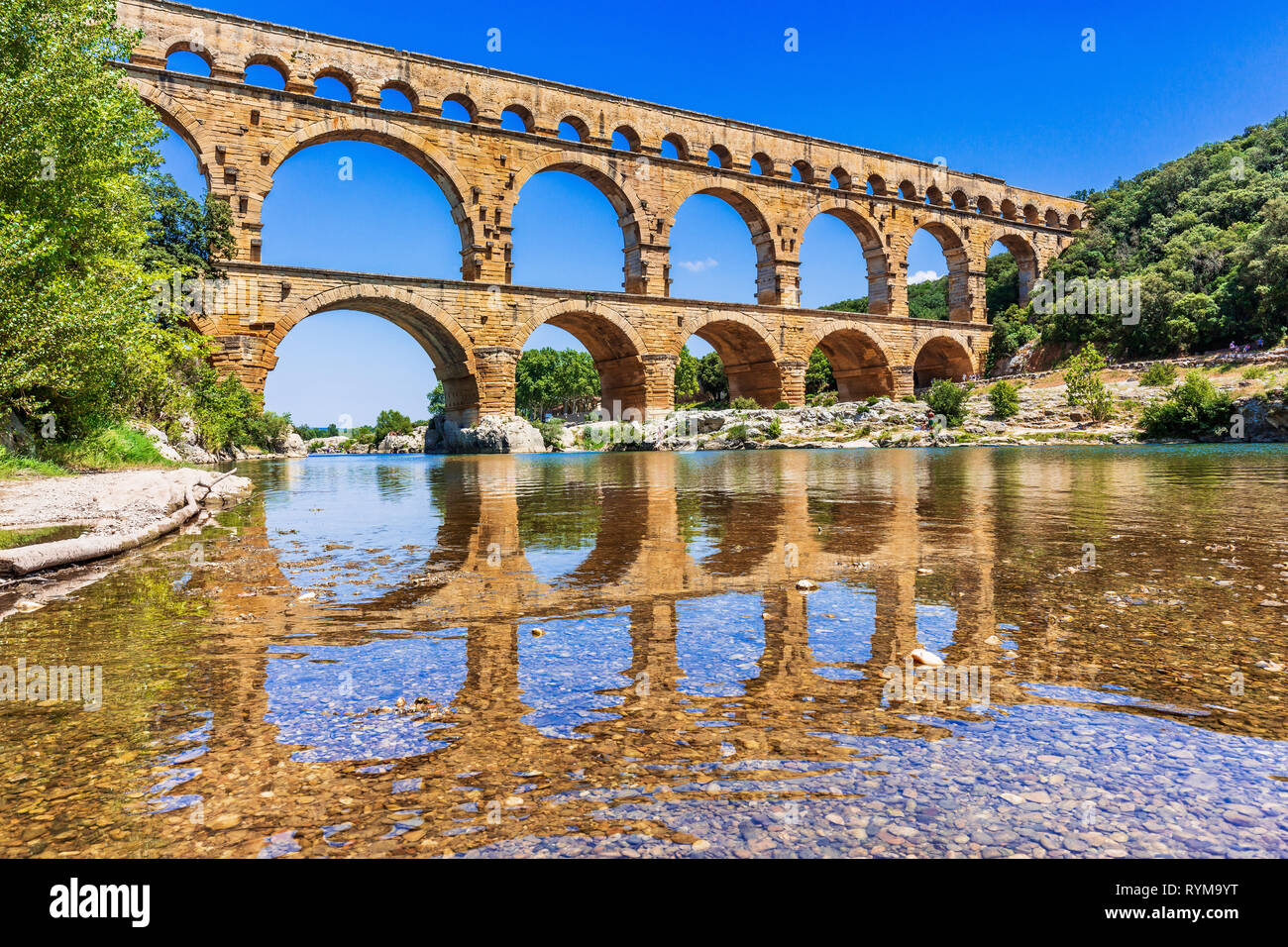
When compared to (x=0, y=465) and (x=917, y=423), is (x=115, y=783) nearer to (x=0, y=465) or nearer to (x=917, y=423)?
(x=0, y=465)

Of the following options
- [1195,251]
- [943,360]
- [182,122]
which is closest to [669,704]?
[182,122]

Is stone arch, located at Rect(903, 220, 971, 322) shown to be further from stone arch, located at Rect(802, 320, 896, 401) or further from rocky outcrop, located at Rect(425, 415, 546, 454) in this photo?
rocky outcrop, located at Rect(425, 415, 546, 454)

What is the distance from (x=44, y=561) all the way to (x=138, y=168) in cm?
1346

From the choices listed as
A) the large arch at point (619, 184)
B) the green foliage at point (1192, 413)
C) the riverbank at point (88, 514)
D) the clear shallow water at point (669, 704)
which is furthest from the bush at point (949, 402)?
the riverbank at point (88, 514)

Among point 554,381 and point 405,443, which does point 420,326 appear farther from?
point 554,381

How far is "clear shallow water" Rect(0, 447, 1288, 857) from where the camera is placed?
1559mm

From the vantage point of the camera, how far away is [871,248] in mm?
37969

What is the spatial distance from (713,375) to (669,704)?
2507 inches

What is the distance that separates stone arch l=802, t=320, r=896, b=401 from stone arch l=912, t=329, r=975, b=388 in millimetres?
3392

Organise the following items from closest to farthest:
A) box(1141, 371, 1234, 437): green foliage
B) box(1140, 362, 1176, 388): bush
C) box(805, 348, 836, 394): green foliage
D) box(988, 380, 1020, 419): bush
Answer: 1. box(1141, 371, 1234, 437): green foliage
2. box(1140, 362, 1176, 388): bush
3. box(988, 380, 1020, 419): bush
4. box(805, 348, 836, 394): green foliage

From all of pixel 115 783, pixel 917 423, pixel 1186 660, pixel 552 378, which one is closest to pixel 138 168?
pixel 115 783

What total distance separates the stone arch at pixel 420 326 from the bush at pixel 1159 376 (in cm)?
2523

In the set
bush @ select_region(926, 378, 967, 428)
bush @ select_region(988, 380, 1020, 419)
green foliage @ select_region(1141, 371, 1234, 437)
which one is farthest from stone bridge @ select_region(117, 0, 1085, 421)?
green foliage @ select_region(1141, 371, 1234, 437)

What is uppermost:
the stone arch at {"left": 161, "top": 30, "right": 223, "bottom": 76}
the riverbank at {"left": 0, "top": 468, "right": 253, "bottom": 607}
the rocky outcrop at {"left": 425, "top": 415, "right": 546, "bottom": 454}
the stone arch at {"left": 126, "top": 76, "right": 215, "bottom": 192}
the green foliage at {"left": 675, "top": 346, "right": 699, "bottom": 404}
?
the stone arch at {"left": 161, "top": 30, "right": 223, "bottom": 76}
